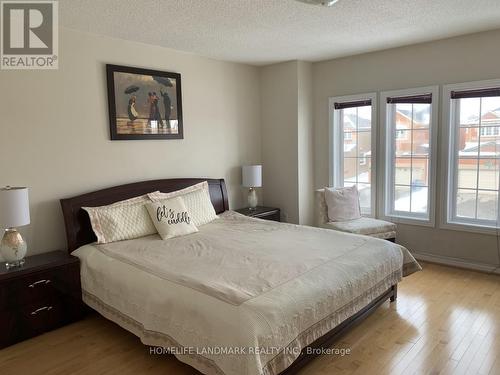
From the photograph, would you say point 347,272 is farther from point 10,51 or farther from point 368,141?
point 10,51

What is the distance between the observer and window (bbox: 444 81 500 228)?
391 cm

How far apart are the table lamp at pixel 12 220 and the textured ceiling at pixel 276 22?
57.6 inches

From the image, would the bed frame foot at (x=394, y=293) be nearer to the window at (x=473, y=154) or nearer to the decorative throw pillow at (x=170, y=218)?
the window at (x=473, y=154)

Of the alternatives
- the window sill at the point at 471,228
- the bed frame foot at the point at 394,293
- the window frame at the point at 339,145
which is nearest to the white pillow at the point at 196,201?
the window frame at the point at 339,145

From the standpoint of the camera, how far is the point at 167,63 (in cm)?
420

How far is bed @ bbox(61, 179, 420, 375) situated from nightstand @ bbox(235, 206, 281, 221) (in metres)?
0.98

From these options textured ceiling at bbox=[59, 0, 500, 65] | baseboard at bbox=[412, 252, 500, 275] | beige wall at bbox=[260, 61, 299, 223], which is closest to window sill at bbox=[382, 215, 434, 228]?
baseboard at bbox=[412, 252, 500, 275]

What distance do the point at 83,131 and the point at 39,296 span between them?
60.1 inches

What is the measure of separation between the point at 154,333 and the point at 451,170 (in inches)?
137

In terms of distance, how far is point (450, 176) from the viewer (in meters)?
4.16

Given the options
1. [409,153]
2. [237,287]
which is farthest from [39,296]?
[409,153]

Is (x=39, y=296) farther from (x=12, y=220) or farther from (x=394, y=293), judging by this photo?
(x=394, y=293)

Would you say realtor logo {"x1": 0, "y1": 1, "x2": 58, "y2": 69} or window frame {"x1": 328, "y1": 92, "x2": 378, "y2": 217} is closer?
realtor logo {"x1": 0, "y1": 1, "x2": 58, "y2": 69}

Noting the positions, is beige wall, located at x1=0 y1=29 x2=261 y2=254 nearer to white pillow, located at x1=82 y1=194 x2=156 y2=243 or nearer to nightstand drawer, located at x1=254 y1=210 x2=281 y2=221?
white pillow, located at x1=82 y1=194 x2=156 y2=243
